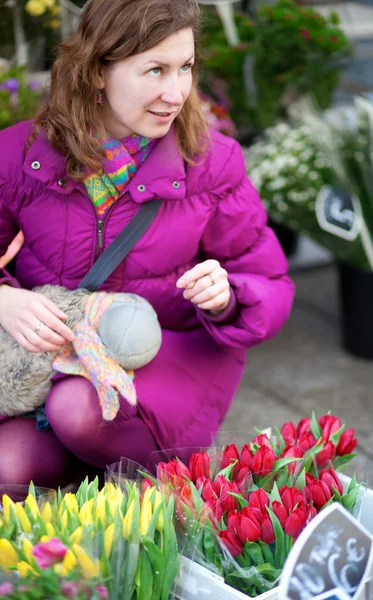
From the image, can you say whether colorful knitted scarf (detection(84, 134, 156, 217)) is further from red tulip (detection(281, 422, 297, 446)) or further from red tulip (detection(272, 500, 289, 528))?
red tulip (detection(272, 500, 289, 528))

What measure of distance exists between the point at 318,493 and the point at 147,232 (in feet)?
2.47

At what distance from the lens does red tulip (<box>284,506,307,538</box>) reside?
5.59 feet

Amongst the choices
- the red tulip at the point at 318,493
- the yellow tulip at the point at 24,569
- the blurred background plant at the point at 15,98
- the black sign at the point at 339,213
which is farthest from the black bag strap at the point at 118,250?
the black sign at the point at 339,213

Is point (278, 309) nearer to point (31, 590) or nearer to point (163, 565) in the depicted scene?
point (163, 565)

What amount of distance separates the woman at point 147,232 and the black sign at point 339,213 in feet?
3.11

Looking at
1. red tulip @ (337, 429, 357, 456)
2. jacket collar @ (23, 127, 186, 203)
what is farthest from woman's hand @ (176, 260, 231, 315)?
red tulip @ (337, 429, 357, 456)

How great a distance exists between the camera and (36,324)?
1.98 metres

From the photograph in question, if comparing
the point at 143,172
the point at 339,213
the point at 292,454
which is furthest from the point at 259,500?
the point at 339,213

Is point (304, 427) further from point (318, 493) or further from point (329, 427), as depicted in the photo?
point (318, 493)

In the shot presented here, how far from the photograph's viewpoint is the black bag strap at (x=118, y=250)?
6.95 feet

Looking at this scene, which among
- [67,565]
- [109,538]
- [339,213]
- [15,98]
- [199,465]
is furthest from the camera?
[339,213]

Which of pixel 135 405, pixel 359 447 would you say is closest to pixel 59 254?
pixel 135 405

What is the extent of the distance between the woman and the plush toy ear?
9 cm

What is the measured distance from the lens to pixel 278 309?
2.24m
